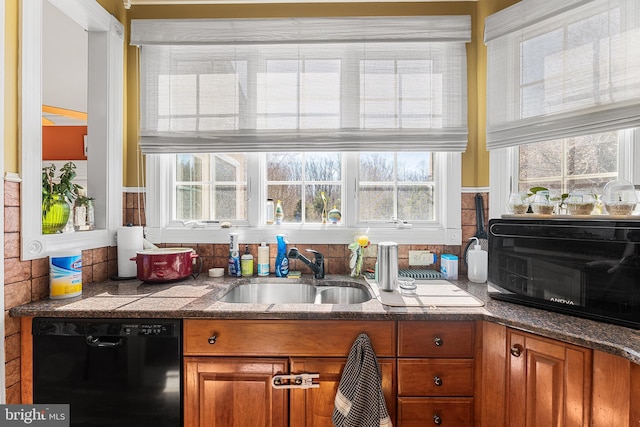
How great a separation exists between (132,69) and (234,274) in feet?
4.97

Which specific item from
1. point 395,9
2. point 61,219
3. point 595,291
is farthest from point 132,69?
point 595,291

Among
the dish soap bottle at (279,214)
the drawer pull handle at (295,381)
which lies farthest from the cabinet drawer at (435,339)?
the dish soap bottle at (279,214)

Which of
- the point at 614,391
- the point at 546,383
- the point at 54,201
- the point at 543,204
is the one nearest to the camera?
the point at 614,391

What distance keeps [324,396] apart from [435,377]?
0.49 meters

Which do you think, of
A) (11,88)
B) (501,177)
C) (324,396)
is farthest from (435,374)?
(11,88)

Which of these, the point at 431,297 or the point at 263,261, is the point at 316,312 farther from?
the point at 263,261

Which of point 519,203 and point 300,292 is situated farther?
point 300,292

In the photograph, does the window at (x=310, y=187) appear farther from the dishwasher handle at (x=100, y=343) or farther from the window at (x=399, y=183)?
the dishwasher handle at (x=100, y=343)

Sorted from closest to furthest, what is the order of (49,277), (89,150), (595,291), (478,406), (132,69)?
1. (595,291)
2. (478,406)
3. (49,277)
4. (89,150)
5. (132,69)

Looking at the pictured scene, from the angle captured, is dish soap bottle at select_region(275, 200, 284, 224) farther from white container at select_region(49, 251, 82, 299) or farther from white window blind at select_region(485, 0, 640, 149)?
white window blind at select_region(485, 0, 640, 149)

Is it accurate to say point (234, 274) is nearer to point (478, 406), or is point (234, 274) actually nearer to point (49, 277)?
point (49, 277)

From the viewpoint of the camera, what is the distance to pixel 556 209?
1626mm

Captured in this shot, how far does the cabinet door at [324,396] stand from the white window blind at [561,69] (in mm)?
1459

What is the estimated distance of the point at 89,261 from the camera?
181 centimetres
